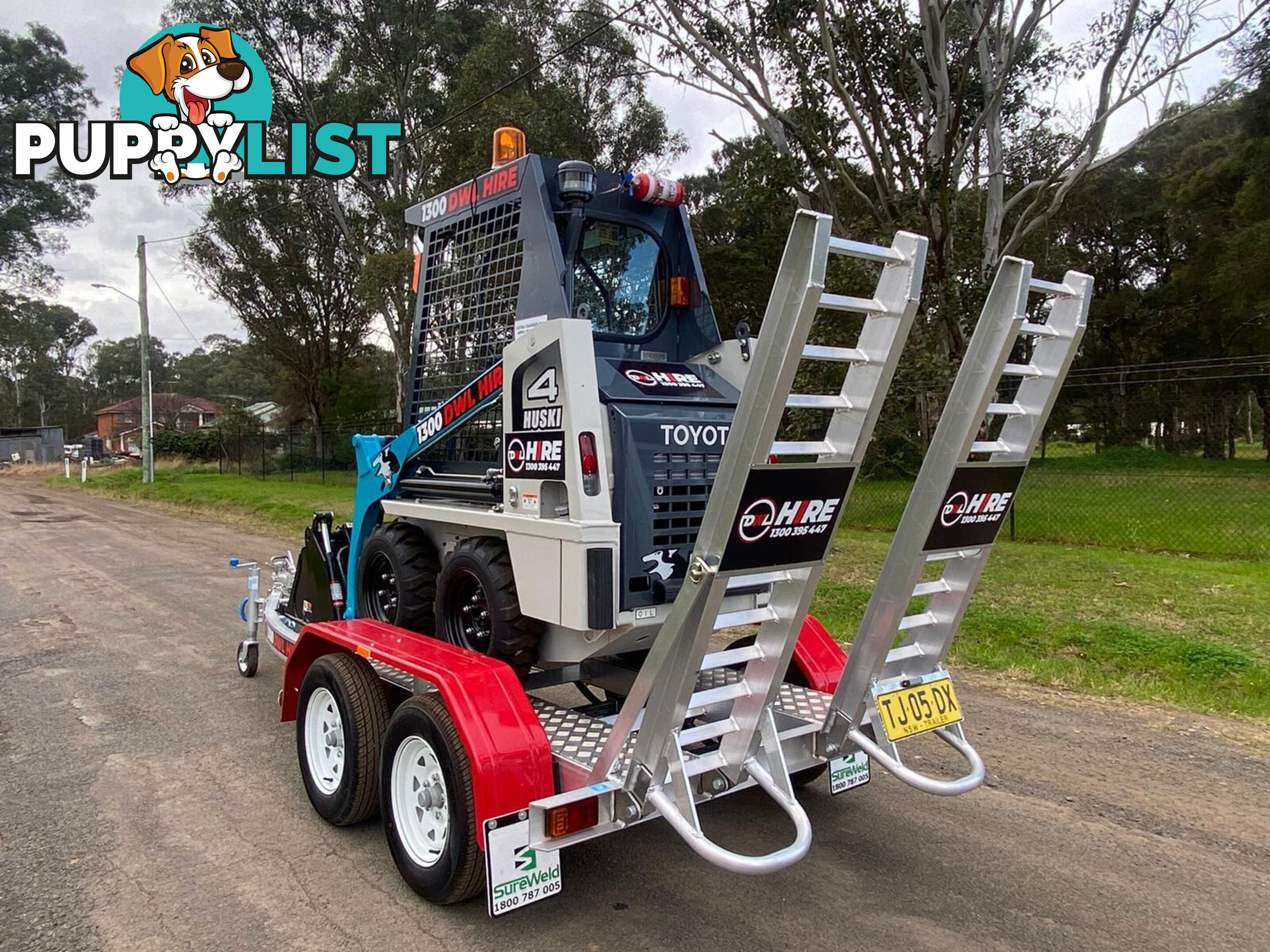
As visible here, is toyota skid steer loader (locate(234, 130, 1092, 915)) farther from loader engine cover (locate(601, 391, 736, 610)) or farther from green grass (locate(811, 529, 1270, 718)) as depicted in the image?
green grass (locate(811, 529, 1270, 718))

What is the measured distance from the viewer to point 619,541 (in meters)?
3.50

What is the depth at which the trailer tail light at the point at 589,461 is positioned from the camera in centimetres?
345

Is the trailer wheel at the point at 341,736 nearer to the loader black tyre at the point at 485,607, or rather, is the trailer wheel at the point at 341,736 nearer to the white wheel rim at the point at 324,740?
the white wheel rim at the point at 324,740

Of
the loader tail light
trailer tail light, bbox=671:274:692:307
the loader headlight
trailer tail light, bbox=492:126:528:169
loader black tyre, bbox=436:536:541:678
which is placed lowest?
the loader tail light

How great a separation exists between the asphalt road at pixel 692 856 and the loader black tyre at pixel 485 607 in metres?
0.91

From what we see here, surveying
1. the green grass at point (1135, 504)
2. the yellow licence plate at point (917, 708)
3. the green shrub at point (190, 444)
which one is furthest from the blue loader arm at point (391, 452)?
the green shrub at point (190, 444)

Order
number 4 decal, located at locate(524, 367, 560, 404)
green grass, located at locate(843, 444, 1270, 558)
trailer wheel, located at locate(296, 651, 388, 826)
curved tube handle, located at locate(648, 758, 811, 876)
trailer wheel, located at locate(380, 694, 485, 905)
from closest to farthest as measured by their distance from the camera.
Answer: curved tube handle, located at locate(648, 758, 811, 876) → trailer wheel, located at locate(380, 694, 485, 905) → number 4 decal, located at locate(524, 367, 560, 404) → trailer wheel, located at locate(296, 651, 388, 826) → green grass, located at locate(843, 444, 1270, 558)

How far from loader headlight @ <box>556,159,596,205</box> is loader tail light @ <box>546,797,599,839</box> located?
2.59 metres

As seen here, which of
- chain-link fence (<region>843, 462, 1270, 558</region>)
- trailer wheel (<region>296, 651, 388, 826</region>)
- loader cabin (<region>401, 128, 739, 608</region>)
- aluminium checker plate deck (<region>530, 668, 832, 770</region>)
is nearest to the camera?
aluminium checker plate deck (<region>530, 668, 832, 770</region>)

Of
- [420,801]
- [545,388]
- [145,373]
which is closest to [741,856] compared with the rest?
[420,801]

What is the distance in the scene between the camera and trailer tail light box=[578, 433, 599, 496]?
345cm

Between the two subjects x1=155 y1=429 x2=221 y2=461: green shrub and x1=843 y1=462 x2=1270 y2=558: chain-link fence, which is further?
→ x1=155 y1=429 x2=221 y2=461: green shrub

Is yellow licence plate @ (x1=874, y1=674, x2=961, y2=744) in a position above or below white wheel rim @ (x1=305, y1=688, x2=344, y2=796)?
above

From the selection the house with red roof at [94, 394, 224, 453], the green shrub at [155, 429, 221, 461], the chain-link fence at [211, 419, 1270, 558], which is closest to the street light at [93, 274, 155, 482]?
the green shrub at [155, 429, 221, 461]
